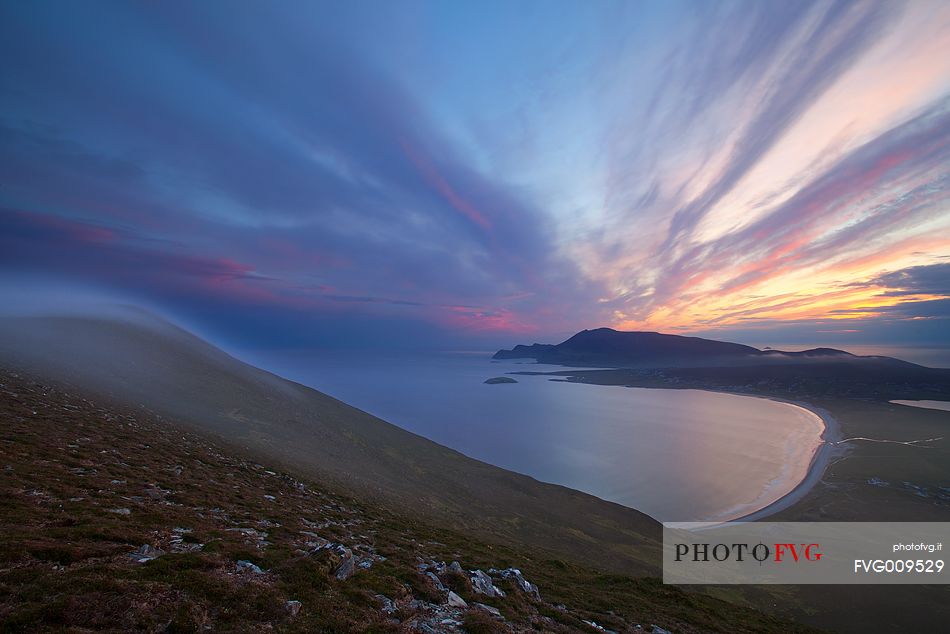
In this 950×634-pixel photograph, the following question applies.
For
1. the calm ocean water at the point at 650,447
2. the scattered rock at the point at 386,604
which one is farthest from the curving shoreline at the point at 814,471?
the scattered rock at the point at 386,604

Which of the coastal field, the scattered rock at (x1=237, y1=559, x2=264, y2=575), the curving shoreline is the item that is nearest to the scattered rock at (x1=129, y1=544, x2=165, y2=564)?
the scattered rock at (x1=237, y1=559, x2=264, y2=575)

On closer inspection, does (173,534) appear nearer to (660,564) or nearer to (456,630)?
(456,630)

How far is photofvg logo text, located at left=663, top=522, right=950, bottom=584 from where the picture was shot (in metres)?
40.8

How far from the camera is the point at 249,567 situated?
1160 cm

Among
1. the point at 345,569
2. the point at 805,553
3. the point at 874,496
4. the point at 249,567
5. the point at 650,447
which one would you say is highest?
the point at 249,567

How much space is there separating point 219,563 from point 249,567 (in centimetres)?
95

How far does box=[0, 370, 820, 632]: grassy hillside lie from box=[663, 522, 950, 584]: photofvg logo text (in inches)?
811

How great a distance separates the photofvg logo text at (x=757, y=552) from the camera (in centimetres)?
4581

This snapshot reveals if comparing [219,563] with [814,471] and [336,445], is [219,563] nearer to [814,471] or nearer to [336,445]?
[336,445]

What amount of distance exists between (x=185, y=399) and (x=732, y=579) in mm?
90694

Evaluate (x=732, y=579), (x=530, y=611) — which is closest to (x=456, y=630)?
(x=530, y=611)

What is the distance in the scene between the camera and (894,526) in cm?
5675

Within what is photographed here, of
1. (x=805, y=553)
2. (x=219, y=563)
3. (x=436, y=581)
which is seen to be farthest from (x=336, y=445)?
(x=805, y=553)

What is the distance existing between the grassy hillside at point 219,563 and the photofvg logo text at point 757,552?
26235 millimetres
